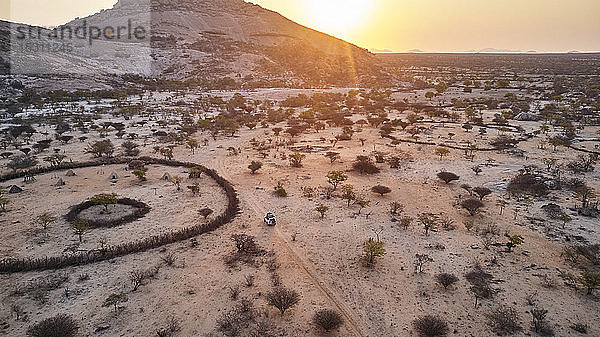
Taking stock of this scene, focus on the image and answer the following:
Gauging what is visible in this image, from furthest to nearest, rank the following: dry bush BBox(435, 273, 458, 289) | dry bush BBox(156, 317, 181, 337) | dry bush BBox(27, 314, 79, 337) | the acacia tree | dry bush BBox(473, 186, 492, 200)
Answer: the acacia tree, dry bush BBox(473, 186, 492, 200), dry bush BBox(435, 273, 458, 289), dry bush BBox(156, 317, 181, 337), dry bush BBox(27, 314, 79, 337)

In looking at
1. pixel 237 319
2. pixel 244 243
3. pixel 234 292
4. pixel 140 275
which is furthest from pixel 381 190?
pixel 140 275

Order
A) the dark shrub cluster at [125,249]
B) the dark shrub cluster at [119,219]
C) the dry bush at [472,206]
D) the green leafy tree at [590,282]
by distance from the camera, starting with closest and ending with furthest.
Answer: the green leafy tree at [590,282] < the dark shrub cluster at [125,249] < the dark shrub cluster at [119,219] < the dry bush at [472,206]

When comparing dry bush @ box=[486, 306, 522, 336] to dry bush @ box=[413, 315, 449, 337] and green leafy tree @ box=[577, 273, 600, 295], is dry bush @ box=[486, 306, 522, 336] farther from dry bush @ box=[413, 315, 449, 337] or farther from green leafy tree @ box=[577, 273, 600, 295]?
green leafy tree @ box=[577, 273, 600, 295]

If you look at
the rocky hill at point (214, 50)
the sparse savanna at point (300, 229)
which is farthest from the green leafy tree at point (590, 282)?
the rocky hill at point (214, 50)

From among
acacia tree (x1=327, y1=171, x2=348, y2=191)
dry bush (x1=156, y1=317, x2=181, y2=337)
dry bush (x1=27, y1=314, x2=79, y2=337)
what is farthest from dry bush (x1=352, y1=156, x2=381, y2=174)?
dry bush (x1=27, y1=314, x2=79, y2=337)

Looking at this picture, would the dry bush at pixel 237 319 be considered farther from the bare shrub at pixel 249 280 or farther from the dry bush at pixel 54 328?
the dry bush at pixel 54 328

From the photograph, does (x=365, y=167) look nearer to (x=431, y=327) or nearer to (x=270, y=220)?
(x=270, y=220)

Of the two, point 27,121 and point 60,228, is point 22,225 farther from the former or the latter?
point 27,121
